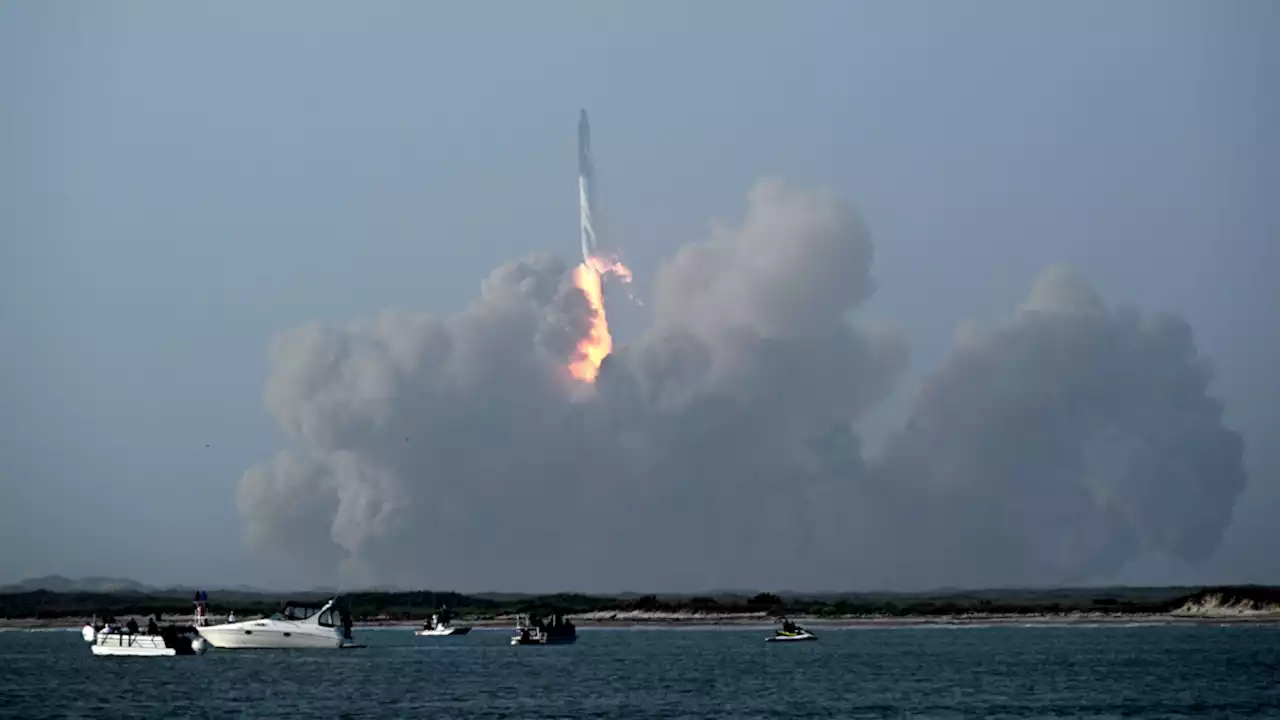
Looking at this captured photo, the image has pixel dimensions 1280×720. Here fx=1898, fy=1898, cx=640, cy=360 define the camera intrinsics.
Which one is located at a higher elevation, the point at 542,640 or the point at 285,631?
the point at 285,631

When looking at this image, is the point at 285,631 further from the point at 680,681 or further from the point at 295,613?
the point at 680,681

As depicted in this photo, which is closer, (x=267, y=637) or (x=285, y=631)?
(x=267, y=637)

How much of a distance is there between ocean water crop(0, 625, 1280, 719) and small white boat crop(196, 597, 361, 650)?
5.43ft

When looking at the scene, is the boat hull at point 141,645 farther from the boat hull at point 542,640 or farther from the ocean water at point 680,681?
the boat hull at point 542,640

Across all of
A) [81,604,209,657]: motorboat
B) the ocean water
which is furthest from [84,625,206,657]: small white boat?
the ocean water

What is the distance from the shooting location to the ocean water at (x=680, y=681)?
343ft

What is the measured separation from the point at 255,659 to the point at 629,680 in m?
44.8

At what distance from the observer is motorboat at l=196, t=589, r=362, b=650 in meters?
168

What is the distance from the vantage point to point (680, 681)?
417 feet

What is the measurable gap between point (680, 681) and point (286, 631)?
181ft

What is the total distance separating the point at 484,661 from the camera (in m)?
156

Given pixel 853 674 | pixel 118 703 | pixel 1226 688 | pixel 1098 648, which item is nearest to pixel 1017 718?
pixel 1226 688

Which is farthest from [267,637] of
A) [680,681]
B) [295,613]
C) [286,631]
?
[680,681]

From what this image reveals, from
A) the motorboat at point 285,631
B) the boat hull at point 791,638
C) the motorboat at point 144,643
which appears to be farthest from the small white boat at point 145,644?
the boat hull at point 791,638
